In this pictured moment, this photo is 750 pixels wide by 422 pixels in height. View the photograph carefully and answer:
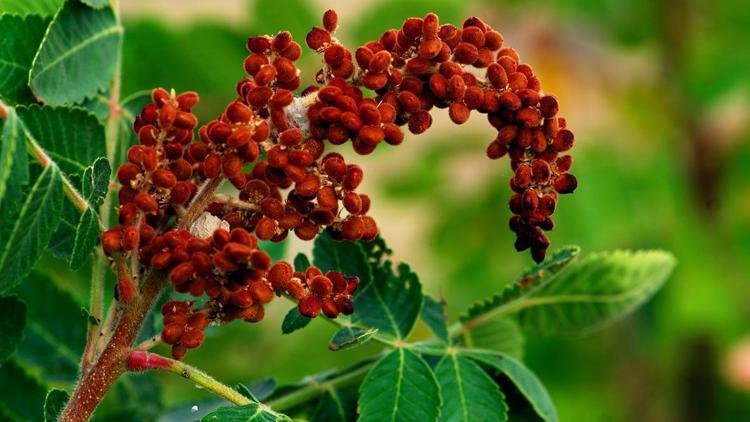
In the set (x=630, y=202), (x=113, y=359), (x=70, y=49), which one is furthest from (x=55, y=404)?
(x=630, y=202)

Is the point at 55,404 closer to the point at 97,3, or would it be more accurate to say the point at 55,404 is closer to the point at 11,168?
the point at 11,168

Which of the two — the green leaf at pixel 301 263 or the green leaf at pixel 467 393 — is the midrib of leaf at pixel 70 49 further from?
the green leaf at pixel 467 393

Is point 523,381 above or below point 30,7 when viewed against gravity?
below

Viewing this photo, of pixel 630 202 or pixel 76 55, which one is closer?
pixel 76 55

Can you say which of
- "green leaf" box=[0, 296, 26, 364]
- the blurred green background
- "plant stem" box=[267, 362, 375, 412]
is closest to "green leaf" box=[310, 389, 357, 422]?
"plant stem" box=[267, 362, 375, 412]

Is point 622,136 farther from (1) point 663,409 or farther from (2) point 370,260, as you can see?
(2) point 370,260
